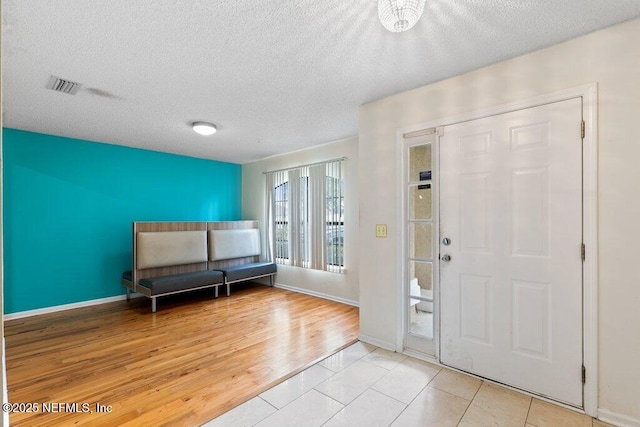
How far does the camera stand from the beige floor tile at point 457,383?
2348mm

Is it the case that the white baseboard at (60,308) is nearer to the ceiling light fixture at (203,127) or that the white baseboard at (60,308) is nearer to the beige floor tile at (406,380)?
the ceiling light fixture at (203,127)

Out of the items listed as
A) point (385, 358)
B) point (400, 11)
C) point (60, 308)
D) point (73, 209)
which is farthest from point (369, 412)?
point (73, 209)

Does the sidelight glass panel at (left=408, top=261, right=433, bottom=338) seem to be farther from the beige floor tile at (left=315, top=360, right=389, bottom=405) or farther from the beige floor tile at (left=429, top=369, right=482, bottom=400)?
the beige floor tile at (left=315, top=360, right=389, bottom=405)

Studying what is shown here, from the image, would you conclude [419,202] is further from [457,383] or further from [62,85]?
[62,85]

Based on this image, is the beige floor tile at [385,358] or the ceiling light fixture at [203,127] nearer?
the beige floor tile at [385,358]

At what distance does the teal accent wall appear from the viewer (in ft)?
13.1

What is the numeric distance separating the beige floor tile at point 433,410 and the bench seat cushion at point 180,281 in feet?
11.1

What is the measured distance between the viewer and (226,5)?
1876 mm

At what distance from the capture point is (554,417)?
2.08 metres

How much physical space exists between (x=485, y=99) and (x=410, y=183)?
0.89m

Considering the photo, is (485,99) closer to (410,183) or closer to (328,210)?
(410,183)

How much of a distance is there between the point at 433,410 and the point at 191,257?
157 inches

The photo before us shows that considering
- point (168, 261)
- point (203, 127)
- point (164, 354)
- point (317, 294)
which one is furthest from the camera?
point (317, 294)

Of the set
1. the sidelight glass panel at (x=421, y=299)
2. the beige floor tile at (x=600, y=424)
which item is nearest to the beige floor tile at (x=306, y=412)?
the sidelight glass panel at (x=421, y=299)
